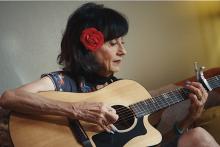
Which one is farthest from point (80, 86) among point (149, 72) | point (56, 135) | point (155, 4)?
point (155, 4)

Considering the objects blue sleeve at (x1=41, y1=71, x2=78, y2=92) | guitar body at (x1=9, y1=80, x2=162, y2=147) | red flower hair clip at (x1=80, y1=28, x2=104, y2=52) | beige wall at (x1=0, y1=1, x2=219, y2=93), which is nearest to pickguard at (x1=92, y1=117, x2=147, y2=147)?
guitar body at (x1=9, y1=80, x2=162, y2=147)

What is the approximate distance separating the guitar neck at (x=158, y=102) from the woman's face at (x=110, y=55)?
218mm

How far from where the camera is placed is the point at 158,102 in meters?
1.21

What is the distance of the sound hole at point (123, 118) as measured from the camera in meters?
1.11

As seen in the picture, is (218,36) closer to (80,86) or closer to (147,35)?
(147,35)

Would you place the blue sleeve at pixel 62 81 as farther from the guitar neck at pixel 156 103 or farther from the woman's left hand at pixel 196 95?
the woman's left hand at pixel 196 95

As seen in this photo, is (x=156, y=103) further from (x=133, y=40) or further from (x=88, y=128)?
(x=133, y=40)

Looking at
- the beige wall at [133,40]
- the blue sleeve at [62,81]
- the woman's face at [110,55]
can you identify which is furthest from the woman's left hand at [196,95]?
the beige wall at [133,40]

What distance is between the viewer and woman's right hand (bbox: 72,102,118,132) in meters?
1.02

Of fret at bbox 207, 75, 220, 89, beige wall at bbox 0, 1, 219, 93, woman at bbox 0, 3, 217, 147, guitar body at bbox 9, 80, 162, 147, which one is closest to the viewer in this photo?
guitar body at bbox 9, 80, 162, 147

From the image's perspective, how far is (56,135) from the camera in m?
0.99

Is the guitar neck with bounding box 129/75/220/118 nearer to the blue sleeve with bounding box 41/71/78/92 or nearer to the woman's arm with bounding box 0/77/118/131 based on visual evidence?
the woman's arm with bounding box 0/77/118/131

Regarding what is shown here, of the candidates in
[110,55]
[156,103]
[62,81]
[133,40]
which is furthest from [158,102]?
[133,40]

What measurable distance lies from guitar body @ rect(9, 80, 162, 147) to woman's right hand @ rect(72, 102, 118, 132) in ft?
0.12
